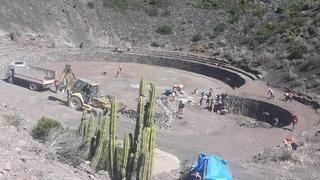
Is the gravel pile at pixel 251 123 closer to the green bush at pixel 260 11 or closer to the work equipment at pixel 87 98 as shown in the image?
the work equipment at pixel 87 98

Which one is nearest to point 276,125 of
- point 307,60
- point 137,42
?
point 307,60

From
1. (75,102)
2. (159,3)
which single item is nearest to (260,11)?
(159,3)

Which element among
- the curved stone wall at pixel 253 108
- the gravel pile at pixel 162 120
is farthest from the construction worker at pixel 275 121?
the gravel pile at pixel 162 120

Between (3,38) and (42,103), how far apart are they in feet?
68.7

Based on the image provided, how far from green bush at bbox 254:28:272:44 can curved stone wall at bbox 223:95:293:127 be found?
18810 millimetres

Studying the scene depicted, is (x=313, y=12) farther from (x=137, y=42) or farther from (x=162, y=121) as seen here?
(x=162, y=121)

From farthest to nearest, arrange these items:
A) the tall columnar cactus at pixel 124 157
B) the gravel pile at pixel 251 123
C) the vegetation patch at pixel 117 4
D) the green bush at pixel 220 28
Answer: the vegetation patch at pixel 117 4 < the green bush at pixel 220 28 < the gravel pile at pixel 251 123 < the tall columnar cactus at pixel 124 157

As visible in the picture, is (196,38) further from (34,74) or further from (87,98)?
(87,98)

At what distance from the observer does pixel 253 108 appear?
45.9 m

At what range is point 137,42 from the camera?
6881cm

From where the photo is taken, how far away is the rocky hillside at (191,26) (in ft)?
196

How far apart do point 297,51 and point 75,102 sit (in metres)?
25.7

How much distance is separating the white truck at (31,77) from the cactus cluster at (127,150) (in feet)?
67.7

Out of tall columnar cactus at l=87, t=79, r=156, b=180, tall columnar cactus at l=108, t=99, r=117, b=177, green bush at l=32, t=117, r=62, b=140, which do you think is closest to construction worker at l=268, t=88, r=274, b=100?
tall columnar cactus at l=87, t=79, r=156, b=180
